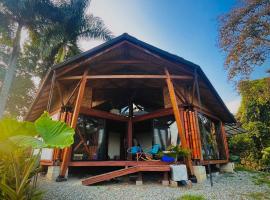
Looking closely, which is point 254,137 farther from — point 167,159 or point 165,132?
point 167,159

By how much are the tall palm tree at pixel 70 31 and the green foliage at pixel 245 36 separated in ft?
29.6

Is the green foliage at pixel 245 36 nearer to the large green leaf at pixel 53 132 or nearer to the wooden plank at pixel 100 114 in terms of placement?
the wooden plank at pixel 100 114

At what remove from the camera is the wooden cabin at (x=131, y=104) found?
7.67 meters

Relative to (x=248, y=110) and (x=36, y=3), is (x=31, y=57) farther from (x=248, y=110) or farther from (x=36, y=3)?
(x=248, y=110)

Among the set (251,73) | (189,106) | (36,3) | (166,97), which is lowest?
(189,106)

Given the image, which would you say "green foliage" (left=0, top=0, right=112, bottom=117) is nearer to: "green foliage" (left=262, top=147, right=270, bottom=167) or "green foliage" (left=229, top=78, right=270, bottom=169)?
"green foliage" (left=229, top=78, right=270, bottom=169)

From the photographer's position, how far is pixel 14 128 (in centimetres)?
308

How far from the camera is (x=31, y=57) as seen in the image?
2117cm

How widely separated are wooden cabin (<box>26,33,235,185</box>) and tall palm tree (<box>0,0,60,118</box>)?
4403mm

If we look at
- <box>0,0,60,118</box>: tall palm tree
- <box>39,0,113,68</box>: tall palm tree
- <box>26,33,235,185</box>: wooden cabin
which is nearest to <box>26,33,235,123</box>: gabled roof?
<box>26,33,235,185</box>: wooden cabin

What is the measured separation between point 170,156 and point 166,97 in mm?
3342

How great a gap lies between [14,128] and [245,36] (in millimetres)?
10415

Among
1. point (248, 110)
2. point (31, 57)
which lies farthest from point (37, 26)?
point (248, 110)

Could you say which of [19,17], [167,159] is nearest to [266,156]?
[167,159]
